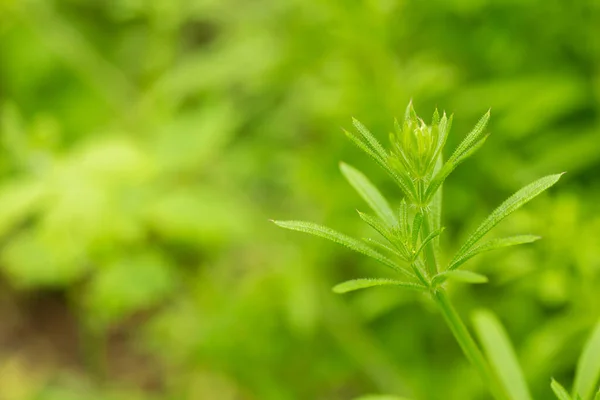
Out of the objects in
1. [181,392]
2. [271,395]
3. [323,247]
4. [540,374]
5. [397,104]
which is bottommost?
[181,392]

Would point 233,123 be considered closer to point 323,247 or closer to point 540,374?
point 323,247

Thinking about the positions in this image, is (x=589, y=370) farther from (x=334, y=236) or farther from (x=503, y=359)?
(x=334, y=236)

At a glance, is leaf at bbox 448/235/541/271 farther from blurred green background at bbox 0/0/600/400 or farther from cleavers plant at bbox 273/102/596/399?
blurred green background at bbox 0/0/600/400

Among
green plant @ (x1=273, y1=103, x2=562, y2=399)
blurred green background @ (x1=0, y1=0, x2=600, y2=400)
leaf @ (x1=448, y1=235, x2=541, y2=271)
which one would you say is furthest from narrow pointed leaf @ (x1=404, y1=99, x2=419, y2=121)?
blurred green background @ (x1=0, y1=0, x2=600, y2=400)

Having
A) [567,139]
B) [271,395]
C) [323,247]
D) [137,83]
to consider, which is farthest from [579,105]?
[137,83]

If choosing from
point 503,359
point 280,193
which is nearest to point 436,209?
point 503,359

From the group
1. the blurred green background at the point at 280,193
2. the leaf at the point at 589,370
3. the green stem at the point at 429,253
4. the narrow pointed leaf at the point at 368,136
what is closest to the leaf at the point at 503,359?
the leaf at the point at 589,370

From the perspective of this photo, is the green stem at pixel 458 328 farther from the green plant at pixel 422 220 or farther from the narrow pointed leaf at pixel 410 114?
the narrow pointed leaf at pixel 410 114
